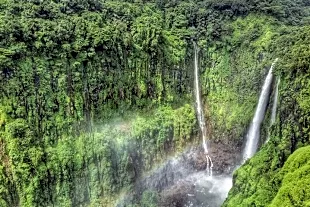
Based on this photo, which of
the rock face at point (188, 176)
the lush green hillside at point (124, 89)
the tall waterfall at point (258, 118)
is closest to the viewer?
the lush green hillside at point (124, 89)

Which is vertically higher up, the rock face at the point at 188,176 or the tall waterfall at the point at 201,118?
the tall waterfall at the point at 201,118

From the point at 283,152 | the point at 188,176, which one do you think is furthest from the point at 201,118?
the point at 283,152

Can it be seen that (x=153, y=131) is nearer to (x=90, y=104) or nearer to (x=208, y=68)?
(x=90, y=104)

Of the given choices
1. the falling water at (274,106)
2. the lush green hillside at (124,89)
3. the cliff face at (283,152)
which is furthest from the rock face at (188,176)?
the cliff face at (283,152)

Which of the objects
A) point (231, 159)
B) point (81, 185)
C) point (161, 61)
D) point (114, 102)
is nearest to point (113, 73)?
point (114, 102)

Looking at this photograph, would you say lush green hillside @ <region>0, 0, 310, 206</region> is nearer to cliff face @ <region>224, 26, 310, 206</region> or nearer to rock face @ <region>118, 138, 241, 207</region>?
cliff face @ <region>224, 26, 310, 206</region>

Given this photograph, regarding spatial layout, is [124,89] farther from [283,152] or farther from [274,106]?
[283,152]

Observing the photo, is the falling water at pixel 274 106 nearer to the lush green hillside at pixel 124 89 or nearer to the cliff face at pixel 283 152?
the cliff face at pixel 283 152
